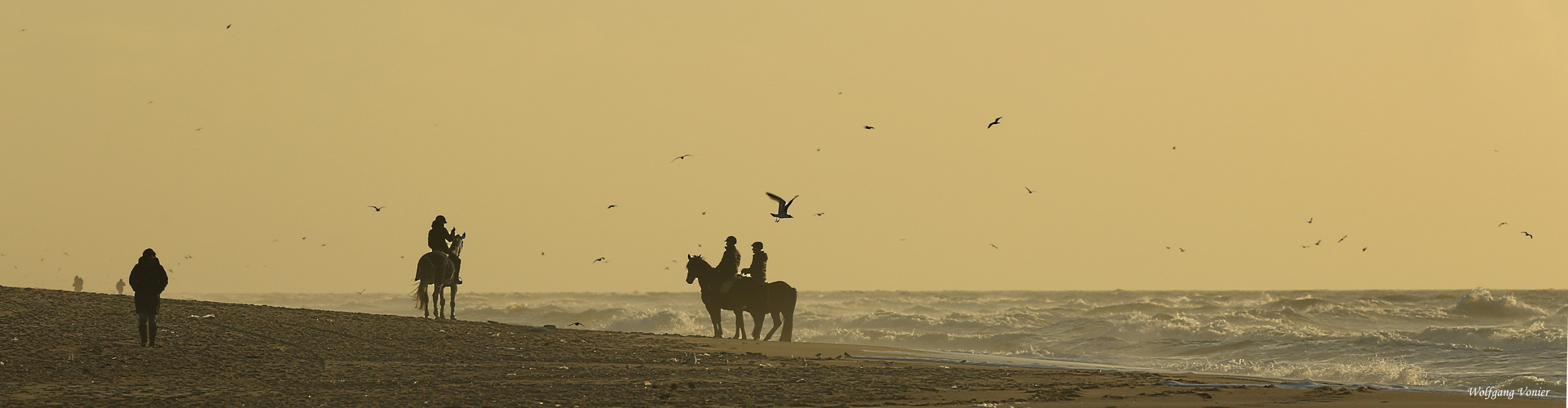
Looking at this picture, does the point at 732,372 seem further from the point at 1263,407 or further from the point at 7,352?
the point at 7,352

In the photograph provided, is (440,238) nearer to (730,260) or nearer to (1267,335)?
(730,260)

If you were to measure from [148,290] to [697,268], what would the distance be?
12.6 m

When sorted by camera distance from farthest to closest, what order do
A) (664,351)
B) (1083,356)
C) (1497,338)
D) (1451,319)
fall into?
(1451,319) < (1497,338) < (1083,356) < (664,351)

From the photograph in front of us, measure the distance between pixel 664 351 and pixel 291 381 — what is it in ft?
22.5

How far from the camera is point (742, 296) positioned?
26375 mm

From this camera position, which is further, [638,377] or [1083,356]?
[1083,356]

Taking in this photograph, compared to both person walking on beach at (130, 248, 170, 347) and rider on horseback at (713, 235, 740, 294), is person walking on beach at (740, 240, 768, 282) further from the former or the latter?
person walking on beach at (130, 248, 170, 347)

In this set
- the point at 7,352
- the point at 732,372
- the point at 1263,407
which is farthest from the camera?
the point at 732,372

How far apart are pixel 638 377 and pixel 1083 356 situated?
12.6 metres

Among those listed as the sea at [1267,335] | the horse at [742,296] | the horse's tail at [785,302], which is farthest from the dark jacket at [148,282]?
the sea at [1267,335]

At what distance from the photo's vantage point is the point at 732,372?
15289 millimetres

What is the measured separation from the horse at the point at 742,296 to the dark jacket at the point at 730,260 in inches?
4.2

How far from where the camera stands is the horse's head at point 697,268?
1051 inches

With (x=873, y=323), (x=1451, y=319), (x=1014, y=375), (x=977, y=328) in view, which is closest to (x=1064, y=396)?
(x=1014, y=375)
